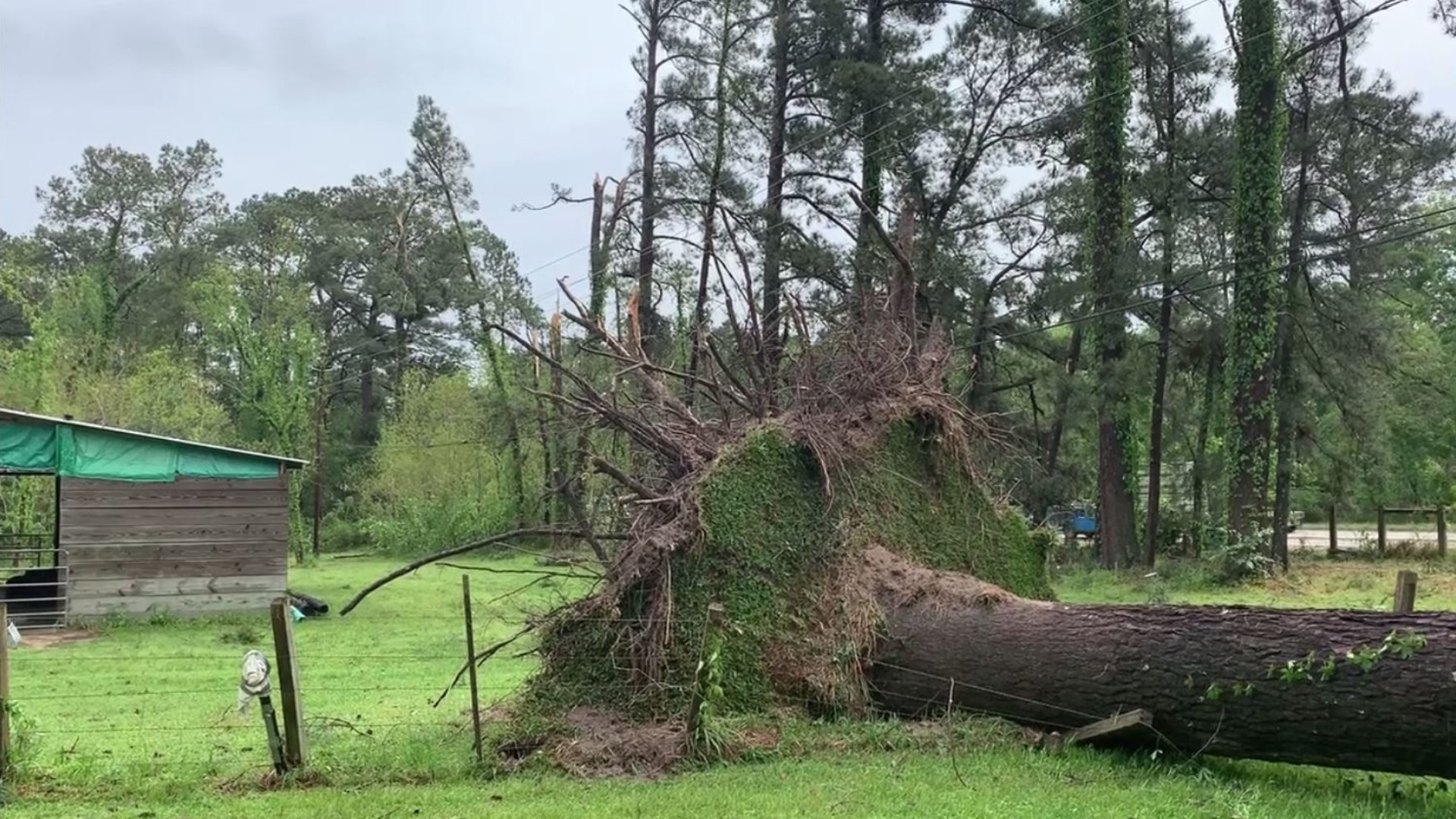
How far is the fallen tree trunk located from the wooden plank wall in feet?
45.5

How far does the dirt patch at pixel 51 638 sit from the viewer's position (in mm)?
14680

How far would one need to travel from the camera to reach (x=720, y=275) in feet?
31.9

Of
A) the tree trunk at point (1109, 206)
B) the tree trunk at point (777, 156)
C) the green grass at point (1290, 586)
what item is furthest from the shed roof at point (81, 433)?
the tree trunk at point (1109, 206)

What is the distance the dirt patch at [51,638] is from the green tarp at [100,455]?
239cm

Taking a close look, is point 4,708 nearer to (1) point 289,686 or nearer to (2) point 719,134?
(1) point 289,686

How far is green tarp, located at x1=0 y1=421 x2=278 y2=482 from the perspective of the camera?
1535 cm

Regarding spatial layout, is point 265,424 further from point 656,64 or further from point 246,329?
point 656,64

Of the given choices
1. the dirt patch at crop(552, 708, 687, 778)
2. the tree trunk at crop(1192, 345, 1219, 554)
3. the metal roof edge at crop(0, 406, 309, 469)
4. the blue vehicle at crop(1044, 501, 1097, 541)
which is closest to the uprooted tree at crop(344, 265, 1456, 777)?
the dirt patch at crop(552, 708, 687, 778)

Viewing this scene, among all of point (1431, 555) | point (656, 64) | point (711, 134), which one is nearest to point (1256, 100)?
point (1431, 555)

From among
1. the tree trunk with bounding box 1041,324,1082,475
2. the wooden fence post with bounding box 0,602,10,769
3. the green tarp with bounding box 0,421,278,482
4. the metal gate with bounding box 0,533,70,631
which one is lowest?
the metal gate with bounding box 0,533,70,631

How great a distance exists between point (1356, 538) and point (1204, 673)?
2940 centimetres

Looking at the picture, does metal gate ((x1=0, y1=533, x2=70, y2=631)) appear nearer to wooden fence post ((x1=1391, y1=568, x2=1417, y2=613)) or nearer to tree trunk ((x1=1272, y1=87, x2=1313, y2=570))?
wooden fence post ((x1=1391, y1=568, x2=1417, y2=613))

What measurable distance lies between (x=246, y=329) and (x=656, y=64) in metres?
14.4

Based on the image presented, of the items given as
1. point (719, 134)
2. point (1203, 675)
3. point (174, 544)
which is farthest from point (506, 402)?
point (1203, 675)
